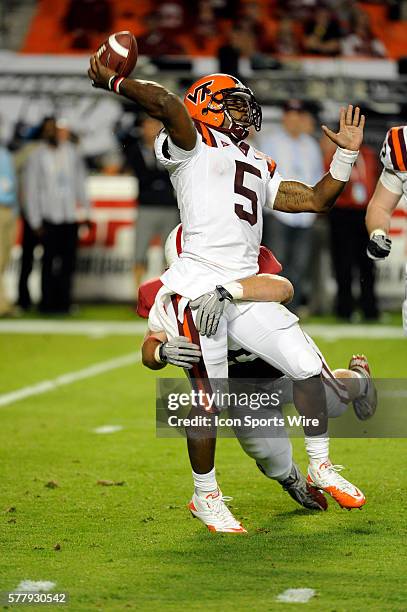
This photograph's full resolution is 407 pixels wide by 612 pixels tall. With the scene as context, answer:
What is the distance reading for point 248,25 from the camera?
700 inches

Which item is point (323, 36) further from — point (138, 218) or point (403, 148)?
point (403, 148)

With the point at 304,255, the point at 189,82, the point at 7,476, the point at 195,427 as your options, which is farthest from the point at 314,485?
the point at 189,82

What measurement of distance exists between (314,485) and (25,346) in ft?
20.0

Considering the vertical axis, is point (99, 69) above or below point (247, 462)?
above

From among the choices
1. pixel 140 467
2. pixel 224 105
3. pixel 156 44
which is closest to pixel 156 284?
pixel 224 105

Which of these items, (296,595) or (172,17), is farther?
(172,17)

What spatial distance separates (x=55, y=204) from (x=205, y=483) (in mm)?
8706

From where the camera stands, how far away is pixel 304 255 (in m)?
12.2

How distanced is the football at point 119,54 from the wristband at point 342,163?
2.89 ft

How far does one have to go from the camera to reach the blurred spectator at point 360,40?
1816cm

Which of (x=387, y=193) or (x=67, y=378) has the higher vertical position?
(x=387, y=193)

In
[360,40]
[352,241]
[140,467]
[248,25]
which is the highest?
[248,25]

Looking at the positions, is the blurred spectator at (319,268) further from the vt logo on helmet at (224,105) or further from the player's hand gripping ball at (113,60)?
the player's hand gripping ball at (113,60)

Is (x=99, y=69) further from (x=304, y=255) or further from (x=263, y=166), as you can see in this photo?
(x=304, y=255)
